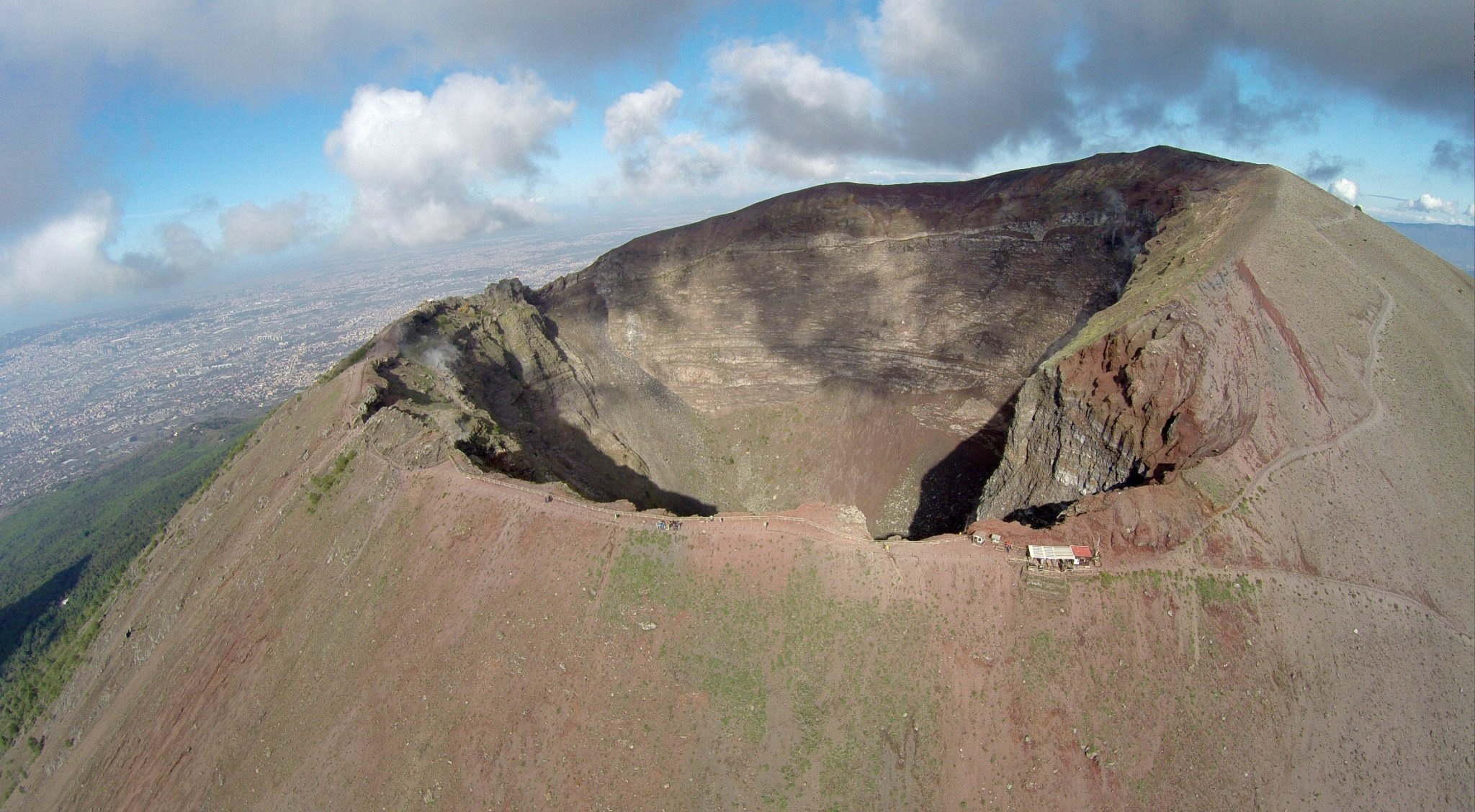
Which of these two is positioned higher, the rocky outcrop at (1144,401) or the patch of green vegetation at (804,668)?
the rocky outcrop at (1144,401)

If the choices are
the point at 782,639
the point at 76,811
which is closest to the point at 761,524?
the point at 782,639

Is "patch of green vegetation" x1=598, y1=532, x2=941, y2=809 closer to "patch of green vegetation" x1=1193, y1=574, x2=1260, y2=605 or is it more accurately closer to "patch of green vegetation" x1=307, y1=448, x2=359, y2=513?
"patch of green vegetation" x1=1193, y1=574, x2=1260, y2=605

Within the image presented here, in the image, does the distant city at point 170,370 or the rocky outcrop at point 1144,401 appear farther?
the distant city at point 170,370

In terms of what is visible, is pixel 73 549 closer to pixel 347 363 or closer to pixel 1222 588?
pixel 347 363

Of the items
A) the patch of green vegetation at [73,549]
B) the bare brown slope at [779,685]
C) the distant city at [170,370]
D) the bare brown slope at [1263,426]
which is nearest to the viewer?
the bare brown slope at [779,685]

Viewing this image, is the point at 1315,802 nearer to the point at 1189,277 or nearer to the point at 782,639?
the point at 782,639

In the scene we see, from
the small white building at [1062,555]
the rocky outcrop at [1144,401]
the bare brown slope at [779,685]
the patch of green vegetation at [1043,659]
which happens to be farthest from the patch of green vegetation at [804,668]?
the rocky outcrop at [1144,401]

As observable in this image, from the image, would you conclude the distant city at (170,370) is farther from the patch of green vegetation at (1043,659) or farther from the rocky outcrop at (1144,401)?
the patch of green vegetation at (1043,659)

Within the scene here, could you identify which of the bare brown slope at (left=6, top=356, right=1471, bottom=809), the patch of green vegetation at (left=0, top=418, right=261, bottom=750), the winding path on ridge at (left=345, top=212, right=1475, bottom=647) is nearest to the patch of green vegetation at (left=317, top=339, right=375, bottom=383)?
the patch of green vegetation at (left=0, top=418, right=261, bottom=750)
